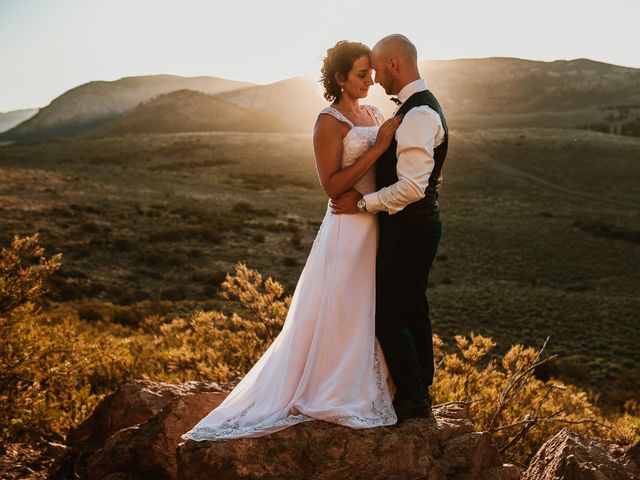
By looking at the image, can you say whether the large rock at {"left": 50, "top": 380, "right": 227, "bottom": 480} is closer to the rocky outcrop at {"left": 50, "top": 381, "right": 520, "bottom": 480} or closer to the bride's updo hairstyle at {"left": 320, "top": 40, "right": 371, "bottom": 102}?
the rocky outcrop at {"left": 50, "top": 381, "right": 520, "bottom": 480}

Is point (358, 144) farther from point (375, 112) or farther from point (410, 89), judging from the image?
point (375, 112)

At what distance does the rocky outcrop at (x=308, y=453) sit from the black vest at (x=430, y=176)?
1398 mm

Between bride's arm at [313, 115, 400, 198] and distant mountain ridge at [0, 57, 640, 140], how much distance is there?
323 feet

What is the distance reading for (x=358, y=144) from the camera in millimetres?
4160

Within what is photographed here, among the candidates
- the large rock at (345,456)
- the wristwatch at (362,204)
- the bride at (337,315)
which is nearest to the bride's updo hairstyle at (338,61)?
the bride at (337,315)

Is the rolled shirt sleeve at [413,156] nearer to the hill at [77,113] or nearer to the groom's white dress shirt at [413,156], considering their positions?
the groom's white dress shirt at [413,156]

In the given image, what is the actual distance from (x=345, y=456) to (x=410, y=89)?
243 centimetres

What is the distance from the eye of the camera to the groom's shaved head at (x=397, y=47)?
4.08 meters

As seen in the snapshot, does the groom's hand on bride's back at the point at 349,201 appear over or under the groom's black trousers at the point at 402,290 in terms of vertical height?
over

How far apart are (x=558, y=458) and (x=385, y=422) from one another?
1089 mm

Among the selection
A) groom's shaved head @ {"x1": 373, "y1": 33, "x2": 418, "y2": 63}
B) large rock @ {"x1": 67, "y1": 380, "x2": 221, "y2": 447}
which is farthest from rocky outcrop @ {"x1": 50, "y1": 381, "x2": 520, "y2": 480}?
groom's shaved head @ {"x1": 373, "y1": 33, "x2": 418, "y2": 63}

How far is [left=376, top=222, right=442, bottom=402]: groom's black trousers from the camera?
4.13 meters

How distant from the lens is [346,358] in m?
4.18

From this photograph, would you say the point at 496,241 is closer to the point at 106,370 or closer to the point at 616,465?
the point at 106,370
